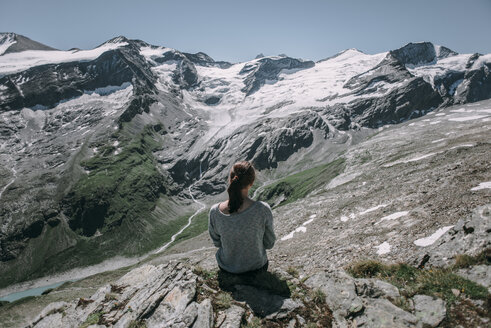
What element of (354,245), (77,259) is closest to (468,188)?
(354,245)

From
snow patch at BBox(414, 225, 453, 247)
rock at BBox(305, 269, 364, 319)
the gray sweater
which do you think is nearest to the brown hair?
the gray sweater

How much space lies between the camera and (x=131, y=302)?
31.3ft

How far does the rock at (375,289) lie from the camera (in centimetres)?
853

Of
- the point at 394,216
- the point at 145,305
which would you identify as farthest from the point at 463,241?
the point at 394,216

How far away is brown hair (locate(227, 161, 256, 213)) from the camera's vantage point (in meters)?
7.92

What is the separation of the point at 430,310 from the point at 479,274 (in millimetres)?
2560

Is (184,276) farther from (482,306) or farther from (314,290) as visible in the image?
(482,306)

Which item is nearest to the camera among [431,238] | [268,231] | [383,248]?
[268,231]

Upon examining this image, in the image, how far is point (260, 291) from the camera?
8914 mm

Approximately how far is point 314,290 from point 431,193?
74.1ft

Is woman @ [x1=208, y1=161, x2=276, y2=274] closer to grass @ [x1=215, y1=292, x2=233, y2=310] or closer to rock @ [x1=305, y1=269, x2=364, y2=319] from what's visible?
grass @ [x1=215, y1=292, x2=233, y2=310]

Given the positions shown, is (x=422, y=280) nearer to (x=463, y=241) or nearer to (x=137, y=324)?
(x=463, y=241)

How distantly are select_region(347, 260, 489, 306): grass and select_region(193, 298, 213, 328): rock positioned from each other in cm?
588

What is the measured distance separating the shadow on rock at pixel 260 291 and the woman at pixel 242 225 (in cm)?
30
